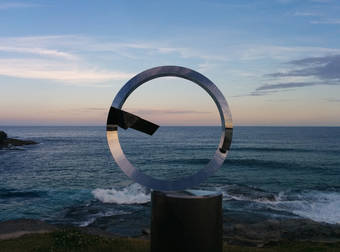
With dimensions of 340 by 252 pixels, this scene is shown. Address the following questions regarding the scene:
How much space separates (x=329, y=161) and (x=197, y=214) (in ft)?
137

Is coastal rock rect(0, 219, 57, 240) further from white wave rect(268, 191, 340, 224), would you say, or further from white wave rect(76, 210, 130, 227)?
white wave rect(268, 191, 340, 224)

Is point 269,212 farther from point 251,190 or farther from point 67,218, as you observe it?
point 67,218

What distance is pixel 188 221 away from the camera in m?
6.11

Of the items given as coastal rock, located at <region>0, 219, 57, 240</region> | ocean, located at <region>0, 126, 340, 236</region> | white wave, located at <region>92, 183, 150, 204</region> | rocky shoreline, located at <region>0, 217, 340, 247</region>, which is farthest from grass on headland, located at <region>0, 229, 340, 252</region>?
white wave, located at <region>92, 183, 150, 204</region>

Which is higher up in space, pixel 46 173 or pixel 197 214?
pixel 197 214

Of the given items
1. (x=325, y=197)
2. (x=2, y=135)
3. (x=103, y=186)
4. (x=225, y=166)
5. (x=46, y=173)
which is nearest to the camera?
(x=325, y=197)

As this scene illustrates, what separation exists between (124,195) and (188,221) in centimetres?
1819

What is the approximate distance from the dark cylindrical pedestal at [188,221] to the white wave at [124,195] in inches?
589

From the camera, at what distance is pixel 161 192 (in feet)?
21.2

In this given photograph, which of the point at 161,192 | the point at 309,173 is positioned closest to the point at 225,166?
the point at 309,173

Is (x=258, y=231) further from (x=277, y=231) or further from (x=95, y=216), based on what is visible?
(x=95, y=216)

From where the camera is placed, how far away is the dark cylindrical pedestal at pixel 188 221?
20.1 feet

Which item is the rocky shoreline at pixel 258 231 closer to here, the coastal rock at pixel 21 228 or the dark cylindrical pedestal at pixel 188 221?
the coastal rock at pixel 21 228

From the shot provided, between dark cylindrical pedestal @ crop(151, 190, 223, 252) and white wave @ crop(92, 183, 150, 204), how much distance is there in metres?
15.0
